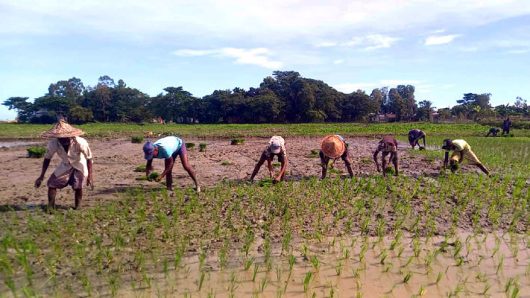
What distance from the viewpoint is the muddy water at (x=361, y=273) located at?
3979mm

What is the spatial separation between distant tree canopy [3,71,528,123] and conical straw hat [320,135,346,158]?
37.9 meters

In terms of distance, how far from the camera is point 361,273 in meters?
4.43

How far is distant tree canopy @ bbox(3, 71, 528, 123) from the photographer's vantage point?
48188 mm

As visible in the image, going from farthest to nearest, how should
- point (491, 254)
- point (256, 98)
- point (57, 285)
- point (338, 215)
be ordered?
point (256, 98)
point (338, 215)
point (491, 254)
point (57, 285)

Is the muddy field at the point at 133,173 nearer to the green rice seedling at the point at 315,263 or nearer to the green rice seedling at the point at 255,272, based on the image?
the green rice seedling at the point at 255,272

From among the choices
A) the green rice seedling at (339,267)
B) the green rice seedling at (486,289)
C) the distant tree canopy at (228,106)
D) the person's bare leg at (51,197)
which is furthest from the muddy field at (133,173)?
the distant tree canopy at (228,106)

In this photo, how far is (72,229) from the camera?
217 inches

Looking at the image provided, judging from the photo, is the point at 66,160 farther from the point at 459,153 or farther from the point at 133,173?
the point at 459,153

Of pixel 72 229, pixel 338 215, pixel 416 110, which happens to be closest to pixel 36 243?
pixel 72 229

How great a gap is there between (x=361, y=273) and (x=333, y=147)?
4639 millimetres

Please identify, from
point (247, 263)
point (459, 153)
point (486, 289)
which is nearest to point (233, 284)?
point (247, 263)

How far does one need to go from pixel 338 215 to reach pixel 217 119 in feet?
147

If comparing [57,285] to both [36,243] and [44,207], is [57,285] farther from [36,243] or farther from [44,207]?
[44,207]

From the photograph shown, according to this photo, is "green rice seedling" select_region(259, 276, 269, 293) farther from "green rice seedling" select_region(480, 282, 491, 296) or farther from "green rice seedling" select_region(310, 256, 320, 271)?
"green rice seedling" select_region(480, 282, 491, 296)
